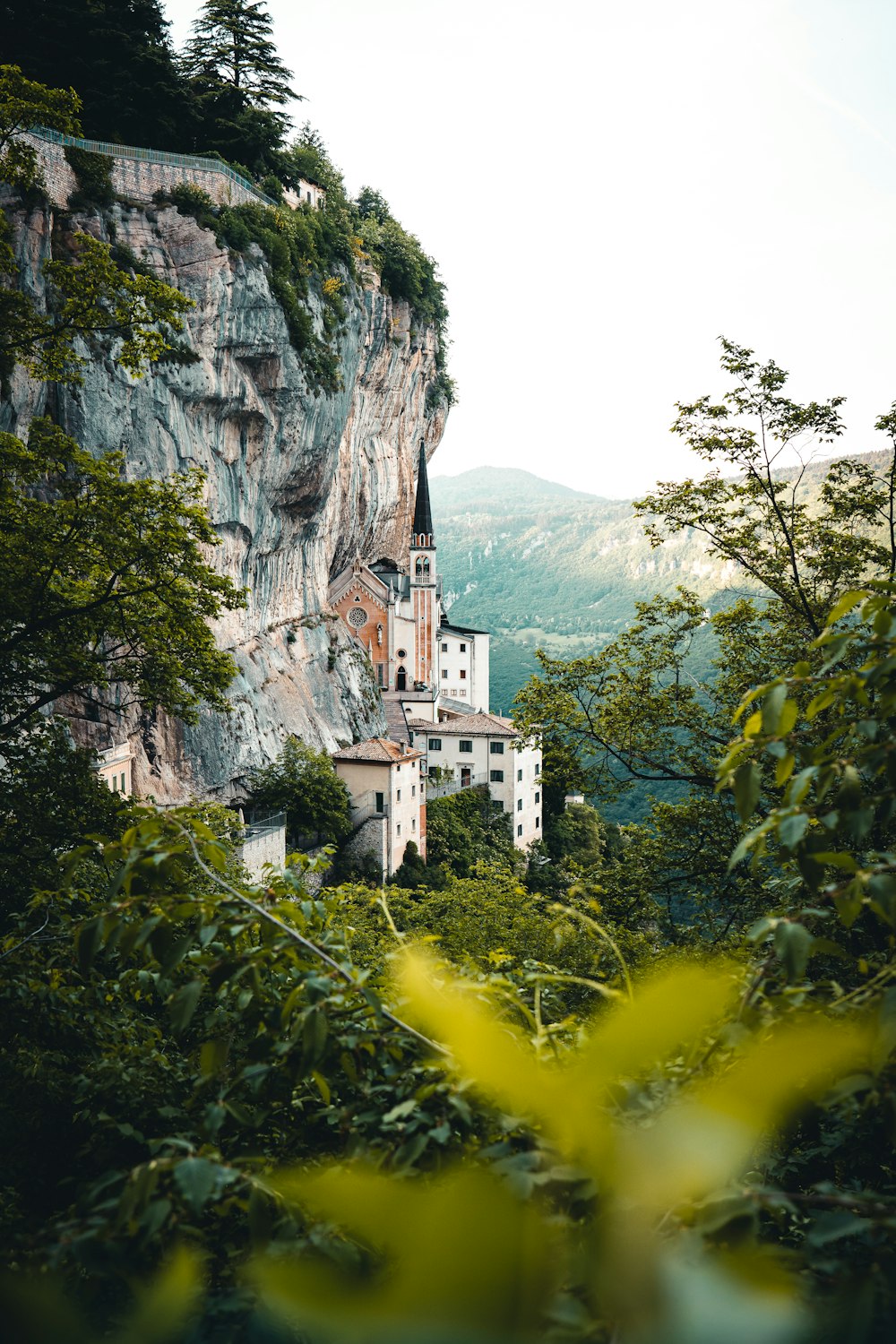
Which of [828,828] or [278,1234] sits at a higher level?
[828,828]

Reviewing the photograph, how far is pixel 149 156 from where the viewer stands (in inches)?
985

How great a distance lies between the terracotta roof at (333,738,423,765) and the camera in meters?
32.9

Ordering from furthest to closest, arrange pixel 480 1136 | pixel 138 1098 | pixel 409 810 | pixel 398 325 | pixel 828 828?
1. pixel 398 325
2. pixel 409 810
3. pixel 138 1098
4. pixel 480 1136
5. pixel 828 828

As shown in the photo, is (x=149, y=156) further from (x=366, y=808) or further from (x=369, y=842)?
(x=369, y=842)

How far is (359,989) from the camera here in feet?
5.72

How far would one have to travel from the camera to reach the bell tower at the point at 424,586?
5334 centimetres

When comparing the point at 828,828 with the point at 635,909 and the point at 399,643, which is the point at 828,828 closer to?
the point at 635,909

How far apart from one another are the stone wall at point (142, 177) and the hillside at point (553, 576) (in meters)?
45.4

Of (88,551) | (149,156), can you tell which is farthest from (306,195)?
(88,551)

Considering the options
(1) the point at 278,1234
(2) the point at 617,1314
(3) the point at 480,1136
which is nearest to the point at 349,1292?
(2) the point at 617,1314

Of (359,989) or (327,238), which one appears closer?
(359,989)

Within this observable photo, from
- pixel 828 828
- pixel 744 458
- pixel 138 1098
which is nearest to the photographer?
pixel 828 828

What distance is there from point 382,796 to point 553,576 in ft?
314

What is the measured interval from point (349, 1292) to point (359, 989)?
32.1 inches
